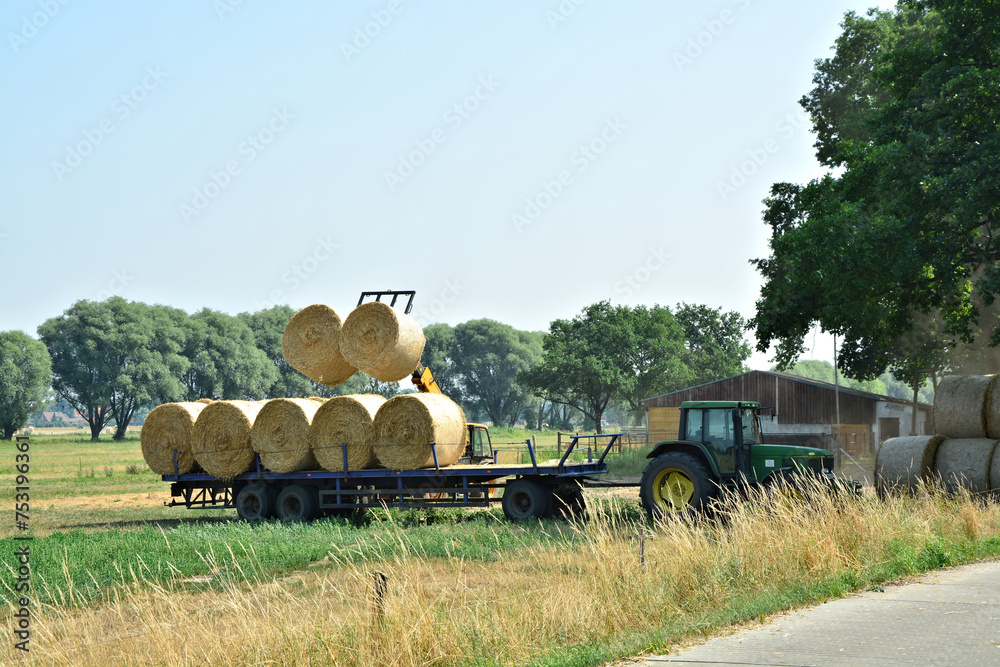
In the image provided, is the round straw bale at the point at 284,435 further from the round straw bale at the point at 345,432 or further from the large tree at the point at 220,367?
the large tree at the point at 220,367

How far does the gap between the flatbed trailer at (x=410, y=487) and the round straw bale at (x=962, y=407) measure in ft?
20.2

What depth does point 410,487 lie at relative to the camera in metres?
18.4

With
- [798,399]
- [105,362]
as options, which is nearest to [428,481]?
[798,399]

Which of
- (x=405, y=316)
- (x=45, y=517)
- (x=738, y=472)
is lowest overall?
(x=45, y=517)

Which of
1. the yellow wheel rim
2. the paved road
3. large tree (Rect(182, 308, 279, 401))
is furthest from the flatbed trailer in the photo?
large tree (Rect(182, 308, 279, 401))

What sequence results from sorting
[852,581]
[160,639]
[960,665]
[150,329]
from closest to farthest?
[960,665], [160,639], [852,581], [150,329]

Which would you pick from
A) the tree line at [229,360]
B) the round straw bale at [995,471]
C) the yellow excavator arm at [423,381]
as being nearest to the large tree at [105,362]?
the tree line at [229,360]

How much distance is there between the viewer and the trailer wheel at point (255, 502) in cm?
1944

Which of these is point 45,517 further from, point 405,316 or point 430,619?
point 430,619

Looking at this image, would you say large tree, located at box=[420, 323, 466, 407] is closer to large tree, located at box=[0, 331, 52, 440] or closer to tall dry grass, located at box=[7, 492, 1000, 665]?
large tree, located at box=[0, 331, 52, 440]

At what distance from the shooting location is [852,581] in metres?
9.54

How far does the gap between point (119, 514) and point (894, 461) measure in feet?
53.8

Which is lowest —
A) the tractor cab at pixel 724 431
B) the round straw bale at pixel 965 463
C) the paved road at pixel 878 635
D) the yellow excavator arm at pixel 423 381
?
the paved road at pixel 878 635

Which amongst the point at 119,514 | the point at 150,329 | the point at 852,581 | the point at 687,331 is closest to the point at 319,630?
the point at 852,581
